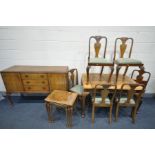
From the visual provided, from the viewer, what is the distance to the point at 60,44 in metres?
3.00

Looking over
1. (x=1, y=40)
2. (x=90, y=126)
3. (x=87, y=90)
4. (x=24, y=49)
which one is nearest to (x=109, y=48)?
(x=87, y=90)

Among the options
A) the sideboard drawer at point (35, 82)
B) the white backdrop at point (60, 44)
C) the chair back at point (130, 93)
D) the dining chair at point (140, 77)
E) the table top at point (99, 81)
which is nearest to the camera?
the chair back at point (130, 93)

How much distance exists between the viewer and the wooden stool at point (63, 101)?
2195 mm

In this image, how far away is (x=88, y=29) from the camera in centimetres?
288

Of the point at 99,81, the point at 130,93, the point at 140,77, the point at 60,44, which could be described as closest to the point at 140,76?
the point at 140,77

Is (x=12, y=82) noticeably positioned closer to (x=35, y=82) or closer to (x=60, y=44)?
(x=35, y=82)

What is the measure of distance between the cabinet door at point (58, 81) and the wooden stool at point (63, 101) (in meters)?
0.24

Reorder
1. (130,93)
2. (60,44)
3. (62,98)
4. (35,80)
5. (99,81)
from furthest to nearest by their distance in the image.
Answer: (60,44)
(35,80)
(99,81)
(62,98)
(130,93)

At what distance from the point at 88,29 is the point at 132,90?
65.8 inches

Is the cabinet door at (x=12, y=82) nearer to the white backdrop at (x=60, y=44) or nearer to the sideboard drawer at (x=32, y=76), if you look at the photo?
the sideboard drawer at (x=32, y=76)

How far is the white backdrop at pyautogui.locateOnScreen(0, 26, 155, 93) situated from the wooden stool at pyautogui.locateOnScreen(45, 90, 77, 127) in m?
0.97

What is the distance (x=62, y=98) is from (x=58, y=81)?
0.47 meters

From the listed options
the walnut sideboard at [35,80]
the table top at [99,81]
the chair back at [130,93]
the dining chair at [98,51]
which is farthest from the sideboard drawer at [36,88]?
the chair back at [130,93]

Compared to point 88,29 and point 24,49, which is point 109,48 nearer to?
point 88,29
